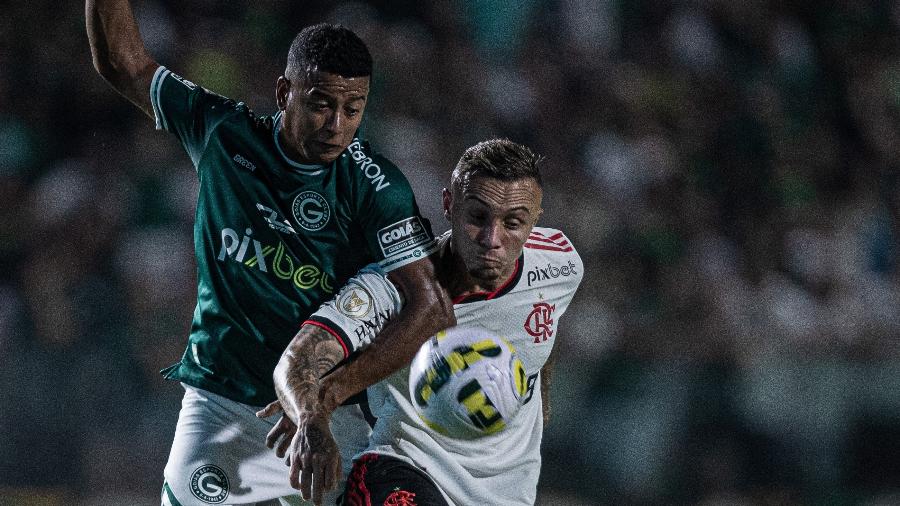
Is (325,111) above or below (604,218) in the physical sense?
above

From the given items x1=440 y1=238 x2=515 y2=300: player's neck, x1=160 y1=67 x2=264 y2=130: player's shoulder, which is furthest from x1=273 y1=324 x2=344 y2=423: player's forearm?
x1=160 y1=67 x2=264 y2=130: player's shoulder

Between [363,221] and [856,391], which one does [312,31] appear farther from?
[856,391]

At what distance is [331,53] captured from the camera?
2904 millimetres

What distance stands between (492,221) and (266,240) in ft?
2.21

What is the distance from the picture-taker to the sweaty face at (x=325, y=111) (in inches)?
114

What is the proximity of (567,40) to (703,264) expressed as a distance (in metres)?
1.67

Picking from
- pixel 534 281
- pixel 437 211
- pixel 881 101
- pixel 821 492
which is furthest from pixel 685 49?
pixel 534 281

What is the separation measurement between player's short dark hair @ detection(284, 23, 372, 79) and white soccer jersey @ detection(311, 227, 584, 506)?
1.89ft

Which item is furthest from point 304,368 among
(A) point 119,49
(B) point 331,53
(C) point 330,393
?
(A) point 119,49

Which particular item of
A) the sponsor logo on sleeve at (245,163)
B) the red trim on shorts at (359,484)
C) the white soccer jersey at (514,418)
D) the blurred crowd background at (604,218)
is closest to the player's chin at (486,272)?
the white soccer jersey at (514,418)

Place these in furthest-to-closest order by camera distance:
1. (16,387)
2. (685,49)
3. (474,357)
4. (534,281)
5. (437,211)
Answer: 1. (685,49)
2. (437,211)
3. (16,387)
4. (534,281)
5. (474,357)

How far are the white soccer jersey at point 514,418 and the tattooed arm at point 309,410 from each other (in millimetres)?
66

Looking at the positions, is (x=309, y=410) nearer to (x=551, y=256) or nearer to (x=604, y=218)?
(x=551, y=256)

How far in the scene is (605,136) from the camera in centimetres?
643
